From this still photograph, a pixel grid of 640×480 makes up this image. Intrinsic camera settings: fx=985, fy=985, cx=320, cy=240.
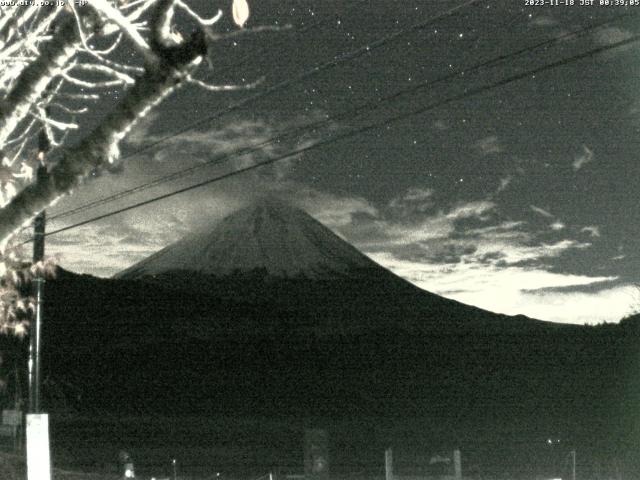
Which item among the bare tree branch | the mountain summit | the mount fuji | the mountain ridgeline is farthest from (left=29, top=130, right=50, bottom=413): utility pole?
the mountain summit

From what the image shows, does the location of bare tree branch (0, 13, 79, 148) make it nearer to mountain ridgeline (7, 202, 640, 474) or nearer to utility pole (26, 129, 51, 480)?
utility pole (26, 129, 51, 480)

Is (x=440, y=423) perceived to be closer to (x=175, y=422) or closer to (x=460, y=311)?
(x=175, y=422)

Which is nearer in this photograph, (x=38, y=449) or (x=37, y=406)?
(x=38, y=449)

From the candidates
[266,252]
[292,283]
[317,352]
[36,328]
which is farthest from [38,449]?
[266,252]

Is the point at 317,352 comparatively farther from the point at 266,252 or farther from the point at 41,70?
the point at 41,70

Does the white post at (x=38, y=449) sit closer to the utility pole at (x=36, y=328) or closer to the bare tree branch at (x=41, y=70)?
the utility pole at (x=36, y=328)

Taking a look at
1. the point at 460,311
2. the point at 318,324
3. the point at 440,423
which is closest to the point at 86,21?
the point at 440,423
